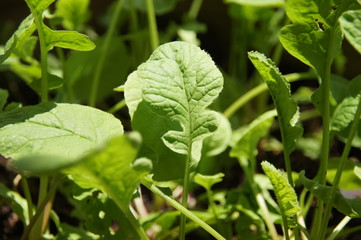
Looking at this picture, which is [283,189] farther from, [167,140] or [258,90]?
[258,90]

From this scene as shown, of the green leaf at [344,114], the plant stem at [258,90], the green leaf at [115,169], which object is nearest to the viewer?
the green leaf at [115,169]

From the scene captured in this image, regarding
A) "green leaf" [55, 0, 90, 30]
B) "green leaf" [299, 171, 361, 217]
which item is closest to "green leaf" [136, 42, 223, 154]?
"green leaf" [299, 171, 361, 217]

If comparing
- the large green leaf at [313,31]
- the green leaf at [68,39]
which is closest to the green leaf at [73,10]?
the green leaf at [68,39]

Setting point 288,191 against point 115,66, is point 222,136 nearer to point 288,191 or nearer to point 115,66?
point 288,191

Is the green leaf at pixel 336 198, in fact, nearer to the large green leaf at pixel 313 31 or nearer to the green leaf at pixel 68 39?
the large green leaf at pixel 313 31

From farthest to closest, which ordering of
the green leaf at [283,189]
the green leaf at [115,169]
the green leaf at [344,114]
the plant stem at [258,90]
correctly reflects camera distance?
the plant stem at [258,90], the green leaf at [344,114], the green leaf at [283,189], the green leaf at [115,169]

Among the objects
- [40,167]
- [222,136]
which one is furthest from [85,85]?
[40,167]

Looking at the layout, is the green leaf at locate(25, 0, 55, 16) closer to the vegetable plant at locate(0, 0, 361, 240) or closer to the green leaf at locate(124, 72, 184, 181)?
the vegetable plant at locate(0, 0, 361, 240)
